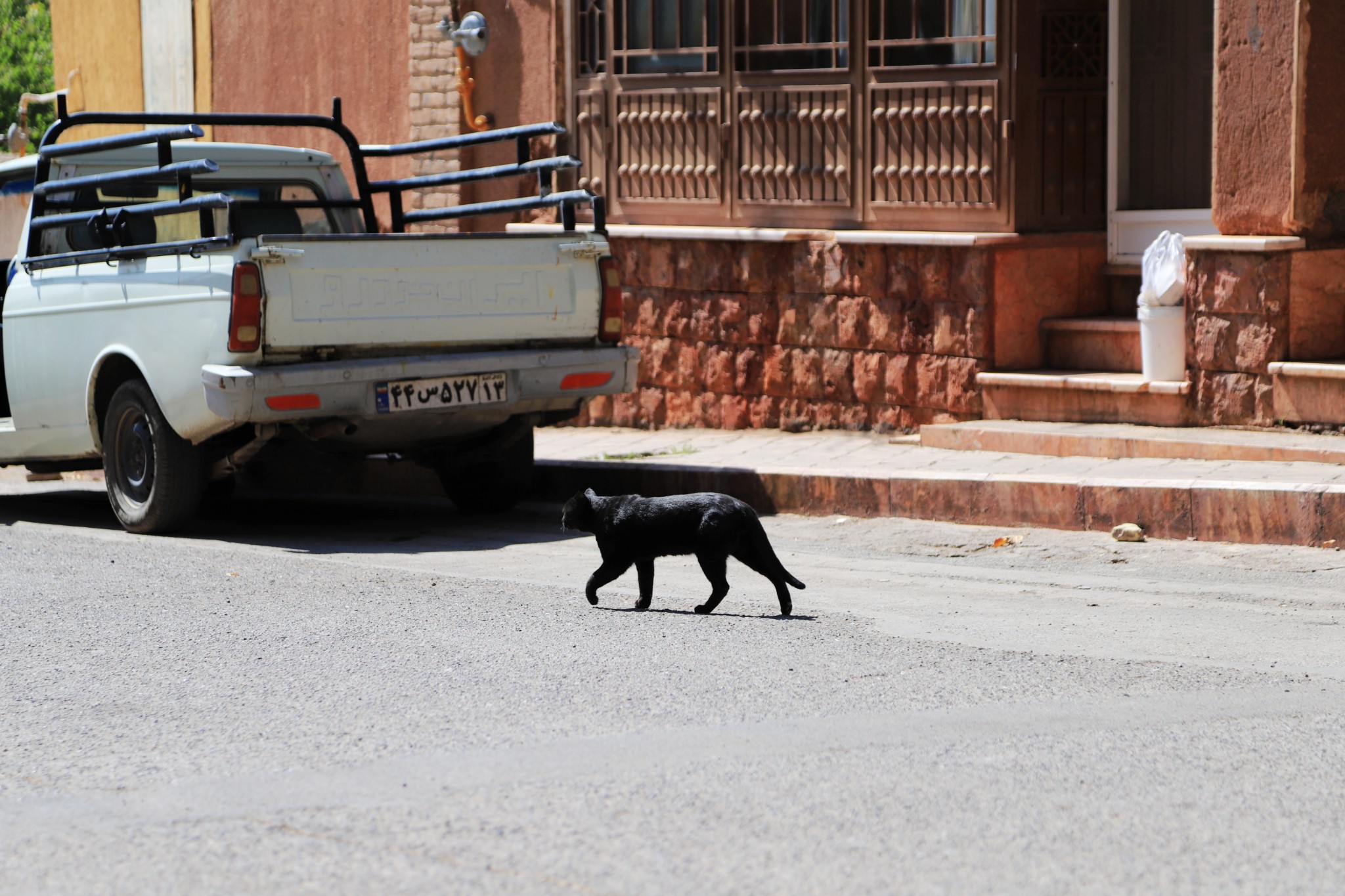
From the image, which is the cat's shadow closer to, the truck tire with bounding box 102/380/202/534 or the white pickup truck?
the white pickup truck

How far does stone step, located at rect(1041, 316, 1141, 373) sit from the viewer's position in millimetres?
10734

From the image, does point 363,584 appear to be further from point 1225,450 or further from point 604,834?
point 1225,450

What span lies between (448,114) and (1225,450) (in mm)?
7290

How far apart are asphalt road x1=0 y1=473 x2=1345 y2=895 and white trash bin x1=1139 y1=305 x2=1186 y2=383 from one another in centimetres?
243

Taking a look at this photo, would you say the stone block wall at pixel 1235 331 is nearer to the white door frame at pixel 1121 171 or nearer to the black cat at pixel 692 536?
the white door frame at pixel 1121 171

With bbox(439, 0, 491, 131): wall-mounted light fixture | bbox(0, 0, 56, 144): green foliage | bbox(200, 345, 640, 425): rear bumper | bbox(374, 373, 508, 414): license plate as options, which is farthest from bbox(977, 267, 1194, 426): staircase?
bbox(0, 0, 56, 144): green foliage

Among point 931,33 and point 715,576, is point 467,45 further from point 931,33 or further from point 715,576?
point 715,576

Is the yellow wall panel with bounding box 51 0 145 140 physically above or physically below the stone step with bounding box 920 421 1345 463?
above

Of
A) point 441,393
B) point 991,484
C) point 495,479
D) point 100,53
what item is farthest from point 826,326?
point 100,53

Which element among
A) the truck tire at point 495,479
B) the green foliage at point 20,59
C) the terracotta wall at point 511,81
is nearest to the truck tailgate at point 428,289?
the truck tire at point 495,479

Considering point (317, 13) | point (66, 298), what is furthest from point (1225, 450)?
point (317, 13)

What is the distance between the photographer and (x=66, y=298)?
30.6 ft

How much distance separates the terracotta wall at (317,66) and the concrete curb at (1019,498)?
18.8 ft

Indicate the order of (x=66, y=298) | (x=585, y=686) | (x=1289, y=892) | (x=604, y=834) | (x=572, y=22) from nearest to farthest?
(x=1289, y=892) < (x=604, y=834) < (x=585, y=686) < (x=66, y=298) < (x=572, y=22)
